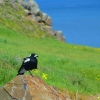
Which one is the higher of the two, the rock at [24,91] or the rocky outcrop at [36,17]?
the rocky outcrop at [36,17]

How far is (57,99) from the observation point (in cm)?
1156

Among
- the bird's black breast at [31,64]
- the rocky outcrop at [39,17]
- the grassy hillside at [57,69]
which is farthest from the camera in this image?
the rocky outcrop at [39,17]

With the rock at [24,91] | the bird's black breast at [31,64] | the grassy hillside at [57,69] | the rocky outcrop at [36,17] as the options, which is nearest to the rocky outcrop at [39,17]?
the rocky outcrop at [36,17]

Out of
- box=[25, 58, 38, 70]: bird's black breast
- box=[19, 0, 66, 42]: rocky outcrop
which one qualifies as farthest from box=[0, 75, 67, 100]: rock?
box=[19, 0, 66, 42]: rocky outcrop

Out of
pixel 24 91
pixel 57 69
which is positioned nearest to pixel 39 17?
pixel 57 69

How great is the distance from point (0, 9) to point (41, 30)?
536 cm

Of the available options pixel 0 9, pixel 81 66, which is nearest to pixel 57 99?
pixel 81 66

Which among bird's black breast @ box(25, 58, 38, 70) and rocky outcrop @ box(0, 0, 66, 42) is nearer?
bird's black breast @ box(25, 58, 38, 70)

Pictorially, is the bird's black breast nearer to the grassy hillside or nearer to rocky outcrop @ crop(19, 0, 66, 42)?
the grassy hillside

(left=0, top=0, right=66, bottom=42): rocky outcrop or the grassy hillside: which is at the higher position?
(left=0, top=0, right=66, bottom=42): rocky outcrop

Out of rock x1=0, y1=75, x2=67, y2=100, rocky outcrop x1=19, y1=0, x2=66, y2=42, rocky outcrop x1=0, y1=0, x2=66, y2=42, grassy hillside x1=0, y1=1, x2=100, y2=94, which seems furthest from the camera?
rocky outcrop x1=19, y1=0, x2=66, y2=42

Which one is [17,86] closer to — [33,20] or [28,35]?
[28,35]

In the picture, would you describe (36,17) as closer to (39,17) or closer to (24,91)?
(39,17)

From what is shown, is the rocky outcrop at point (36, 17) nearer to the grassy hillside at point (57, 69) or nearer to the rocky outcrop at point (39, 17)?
the rocky outcrop at point (39, 17)
